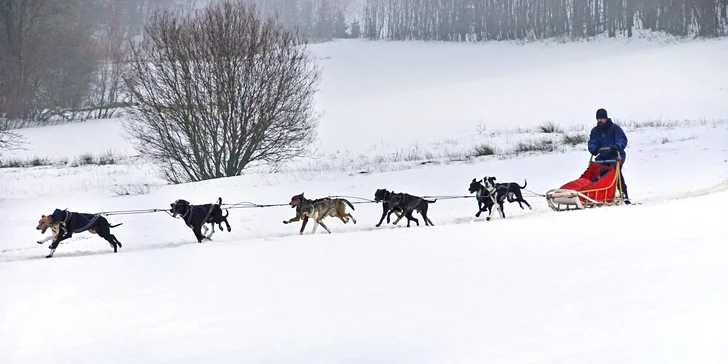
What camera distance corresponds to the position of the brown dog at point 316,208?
33.4ft

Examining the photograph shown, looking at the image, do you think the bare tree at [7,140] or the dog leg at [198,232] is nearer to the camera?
the dog leg at [198,232]

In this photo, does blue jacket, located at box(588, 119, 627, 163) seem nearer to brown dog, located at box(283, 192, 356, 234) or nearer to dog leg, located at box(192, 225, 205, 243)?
brown dog, located at box(283, 192, 356, 234)

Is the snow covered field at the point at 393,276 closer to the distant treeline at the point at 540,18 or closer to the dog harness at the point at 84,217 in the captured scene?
the dog harness at the point at 84,217

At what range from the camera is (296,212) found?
10562mm

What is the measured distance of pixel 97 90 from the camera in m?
53.5

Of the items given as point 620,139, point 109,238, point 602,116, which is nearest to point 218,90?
point 109,238

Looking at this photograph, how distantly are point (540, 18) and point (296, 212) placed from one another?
195 ft

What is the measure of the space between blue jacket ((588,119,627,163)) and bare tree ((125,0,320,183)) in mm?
8884

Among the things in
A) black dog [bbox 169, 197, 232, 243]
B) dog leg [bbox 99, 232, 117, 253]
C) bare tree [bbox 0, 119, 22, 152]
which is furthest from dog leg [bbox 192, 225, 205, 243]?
bare tree [bbox 0, 119, 22, 152]

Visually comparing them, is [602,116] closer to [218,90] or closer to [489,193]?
[489,193]

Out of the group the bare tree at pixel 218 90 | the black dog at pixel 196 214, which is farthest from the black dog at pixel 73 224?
the bare tree at pixel 218 90

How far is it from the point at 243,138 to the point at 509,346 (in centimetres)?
1413

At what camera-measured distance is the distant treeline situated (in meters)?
54.0

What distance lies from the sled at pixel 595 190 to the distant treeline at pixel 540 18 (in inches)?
1783
